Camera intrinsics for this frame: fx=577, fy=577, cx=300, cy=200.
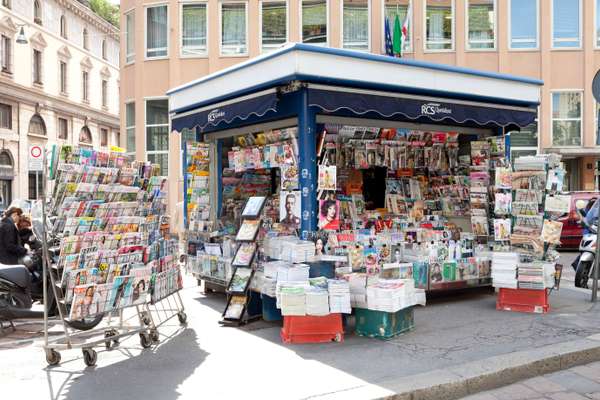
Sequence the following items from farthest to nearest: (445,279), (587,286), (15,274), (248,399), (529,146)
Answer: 1. (529,146)
2. (587,286)
3. (445,279)
4. (15,274)
5. (248,399)

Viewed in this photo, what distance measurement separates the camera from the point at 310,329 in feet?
21.1

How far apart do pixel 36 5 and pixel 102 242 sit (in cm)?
3762

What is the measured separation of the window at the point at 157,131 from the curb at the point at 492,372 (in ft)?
60.0

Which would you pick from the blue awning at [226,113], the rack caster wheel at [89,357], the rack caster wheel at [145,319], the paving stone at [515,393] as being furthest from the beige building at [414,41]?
the paving stone at [515,393]

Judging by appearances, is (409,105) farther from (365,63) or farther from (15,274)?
(15,274)

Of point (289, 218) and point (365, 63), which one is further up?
point (365, 63)

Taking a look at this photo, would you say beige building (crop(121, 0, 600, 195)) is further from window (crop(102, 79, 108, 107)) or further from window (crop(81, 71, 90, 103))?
window (crop(102, 79, 108, 107))

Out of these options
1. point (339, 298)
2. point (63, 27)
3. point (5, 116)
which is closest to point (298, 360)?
point (339, 298)

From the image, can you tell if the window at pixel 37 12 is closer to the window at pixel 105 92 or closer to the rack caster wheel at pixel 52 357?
the window at pixel 105 92

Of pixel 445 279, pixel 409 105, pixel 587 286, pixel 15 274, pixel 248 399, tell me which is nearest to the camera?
pixel 248 399

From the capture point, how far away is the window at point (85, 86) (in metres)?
43.4

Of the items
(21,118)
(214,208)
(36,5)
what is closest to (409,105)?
(214,208)

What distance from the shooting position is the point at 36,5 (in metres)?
37.6

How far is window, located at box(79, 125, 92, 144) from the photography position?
4235 cm
